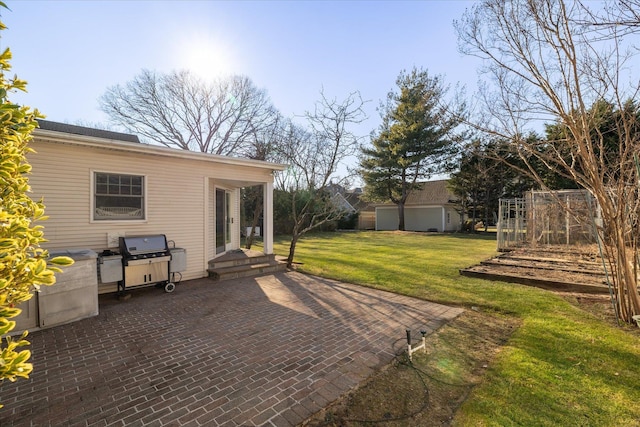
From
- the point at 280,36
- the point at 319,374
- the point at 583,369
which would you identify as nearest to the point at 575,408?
the point at 583,369

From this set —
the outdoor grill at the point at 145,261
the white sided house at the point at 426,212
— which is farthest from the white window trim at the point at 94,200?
the white sided house at the point at 426,212

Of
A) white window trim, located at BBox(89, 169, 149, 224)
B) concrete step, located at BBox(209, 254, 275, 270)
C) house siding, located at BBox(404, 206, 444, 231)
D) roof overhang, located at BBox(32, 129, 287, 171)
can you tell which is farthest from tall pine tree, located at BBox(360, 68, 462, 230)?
white window trim, located at BBox(89, 169, 149, 224)

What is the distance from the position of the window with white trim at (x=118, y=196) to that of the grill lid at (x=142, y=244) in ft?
2.04

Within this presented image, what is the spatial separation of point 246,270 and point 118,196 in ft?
11.8

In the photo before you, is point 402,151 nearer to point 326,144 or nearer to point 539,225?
point 539,225

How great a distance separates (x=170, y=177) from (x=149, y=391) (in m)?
5.48

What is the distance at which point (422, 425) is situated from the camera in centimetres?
254

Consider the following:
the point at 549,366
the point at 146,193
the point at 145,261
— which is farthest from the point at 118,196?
the point at 549,366

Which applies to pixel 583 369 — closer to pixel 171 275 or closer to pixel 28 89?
pixel 28 89

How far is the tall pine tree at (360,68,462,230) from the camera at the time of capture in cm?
2409

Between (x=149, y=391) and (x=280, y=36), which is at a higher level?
(x=280, y=36)

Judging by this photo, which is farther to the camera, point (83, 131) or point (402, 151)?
point (402, 151)

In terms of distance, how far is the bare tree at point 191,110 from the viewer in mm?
20281

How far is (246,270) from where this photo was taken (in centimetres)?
835
